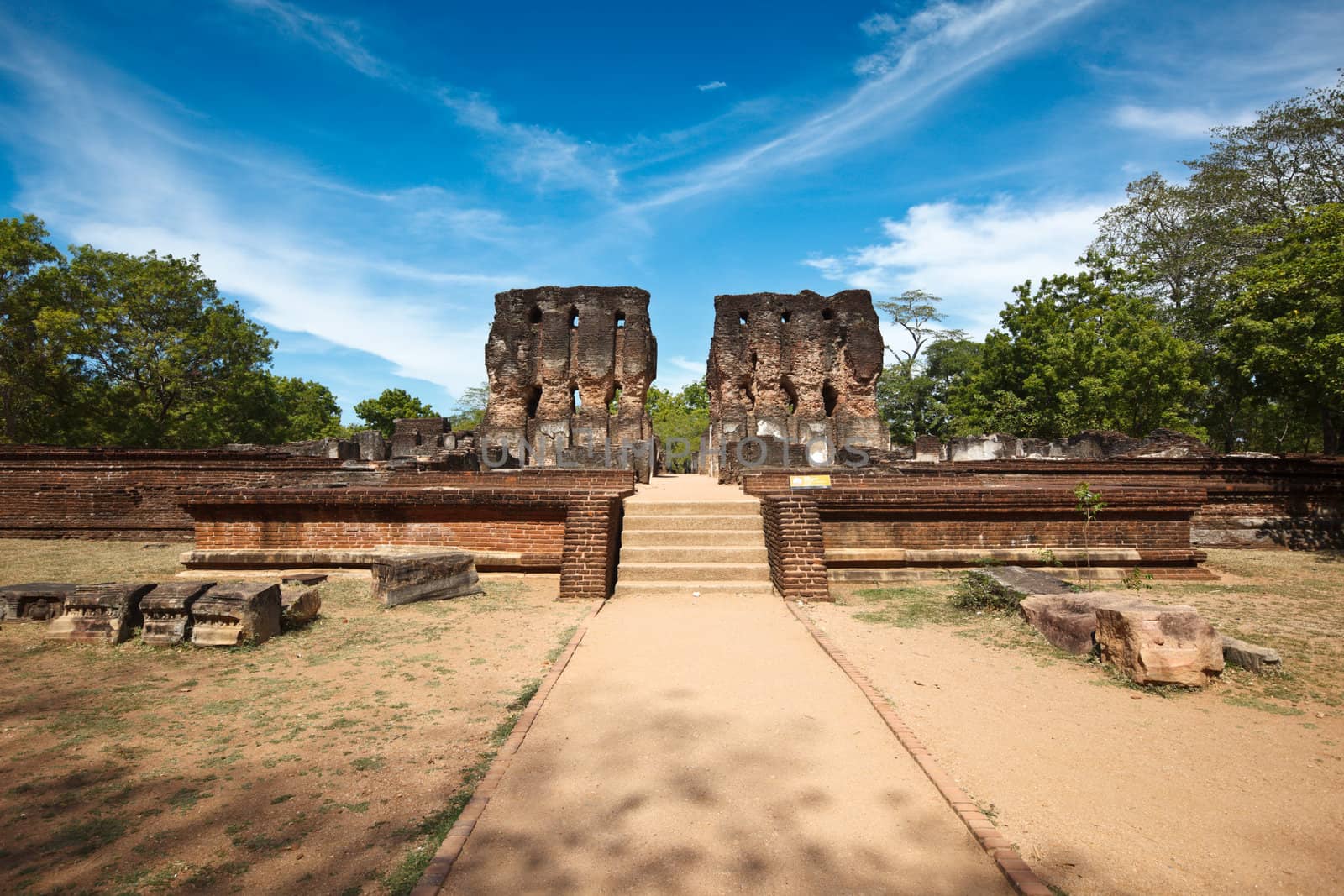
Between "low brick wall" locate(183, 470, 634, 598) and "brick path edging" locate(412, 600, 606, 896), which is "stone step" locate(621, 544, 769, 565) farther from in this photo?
"brick path edging" locate(412, 600, 606, 896)

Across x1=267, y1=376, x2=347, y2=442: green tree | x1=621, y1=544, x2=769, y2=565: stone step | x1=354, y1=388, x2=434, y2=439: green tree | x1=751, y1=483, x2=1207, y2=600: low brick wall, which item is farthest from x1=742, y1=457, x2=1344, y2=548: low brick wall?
x1=354, y1=388, x2=434, y2=439: green tree

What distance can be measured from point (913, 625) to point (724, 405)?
19.1m

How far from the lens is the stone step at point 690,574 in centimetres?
713

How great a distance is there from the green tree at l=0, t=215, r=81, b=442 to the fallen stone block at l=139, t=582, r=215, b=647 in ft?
67.9

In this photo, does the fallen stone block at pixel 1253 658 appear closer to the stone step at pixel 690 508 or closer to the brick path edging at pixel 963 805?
the brick path edging at pixel 963 805

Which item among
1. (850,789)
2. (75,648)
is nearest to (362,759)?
(850,789)

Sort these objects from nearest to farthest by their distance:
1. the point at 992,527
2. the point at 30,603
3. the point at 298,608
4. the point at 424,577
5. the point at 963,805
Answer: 1. the point at 963,805
2. the point at 30,603
3. the point at 298,608
4. the point at 424,577
5. the point at 992,527

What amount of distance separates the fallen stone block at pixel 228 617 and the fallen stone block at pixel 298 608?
0.40 metres

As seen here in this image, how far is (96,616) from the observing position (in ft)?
16.2

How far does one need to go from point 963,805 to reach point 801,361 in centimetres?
2250

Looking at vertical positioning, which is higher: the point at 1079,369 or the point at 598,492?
the point at 1079,369

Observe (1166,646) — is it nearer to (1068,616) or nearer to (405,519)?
(1068,616)

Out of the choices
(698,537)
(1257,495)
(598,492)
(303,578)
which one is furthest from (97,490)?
(1257,495)

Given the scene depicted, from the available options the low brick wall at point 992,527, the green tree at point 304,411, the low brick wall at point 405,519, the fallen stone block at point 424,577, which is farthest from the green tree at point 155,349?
the low brick wall at point 992,527
